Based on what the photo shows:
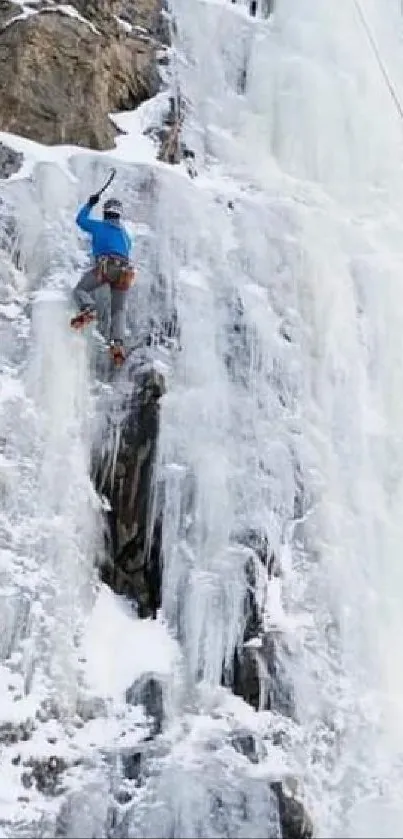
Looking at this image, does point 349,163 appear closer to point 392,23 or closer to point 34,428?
point 392,23

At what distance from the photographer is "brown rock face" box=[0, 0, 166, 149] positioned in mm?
10977

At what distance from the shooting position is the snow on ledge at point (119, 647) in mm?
8008

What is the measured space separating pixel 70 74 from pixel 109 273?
3.12 metres

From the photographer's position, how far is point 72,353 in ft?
29.9

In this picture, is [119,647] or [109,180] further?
[109,180]

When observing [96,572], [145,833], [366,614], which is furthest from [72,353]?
[145,833]

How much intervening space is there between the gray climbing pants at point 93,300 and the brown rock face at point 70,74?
219cm

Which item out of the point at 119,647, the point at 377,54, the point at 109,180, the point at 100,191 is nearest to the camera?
the point at 119,647

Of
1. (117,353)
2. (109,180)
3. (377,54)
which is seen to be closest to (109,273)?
(117,353)

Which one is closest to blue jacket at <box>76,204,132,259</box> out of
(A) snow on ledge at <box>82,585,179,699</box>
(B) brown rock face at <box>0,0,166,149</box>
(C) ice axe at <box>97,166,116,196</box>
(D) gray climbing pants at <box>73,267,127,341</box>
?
(D) gray climbing pants at <box>73,267,127,341</box>

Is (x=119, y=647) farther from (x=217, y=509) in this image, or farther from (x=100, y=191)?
(x=100, y=191)

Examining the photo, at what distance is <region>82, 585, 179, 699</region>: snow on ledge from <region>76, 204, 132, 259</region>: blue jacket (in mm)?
2489

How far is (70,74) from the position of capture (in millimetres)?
11398

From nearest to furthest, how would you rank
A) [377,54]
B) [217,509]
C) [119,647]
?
[119,647] → [217,509] → [377,54]
